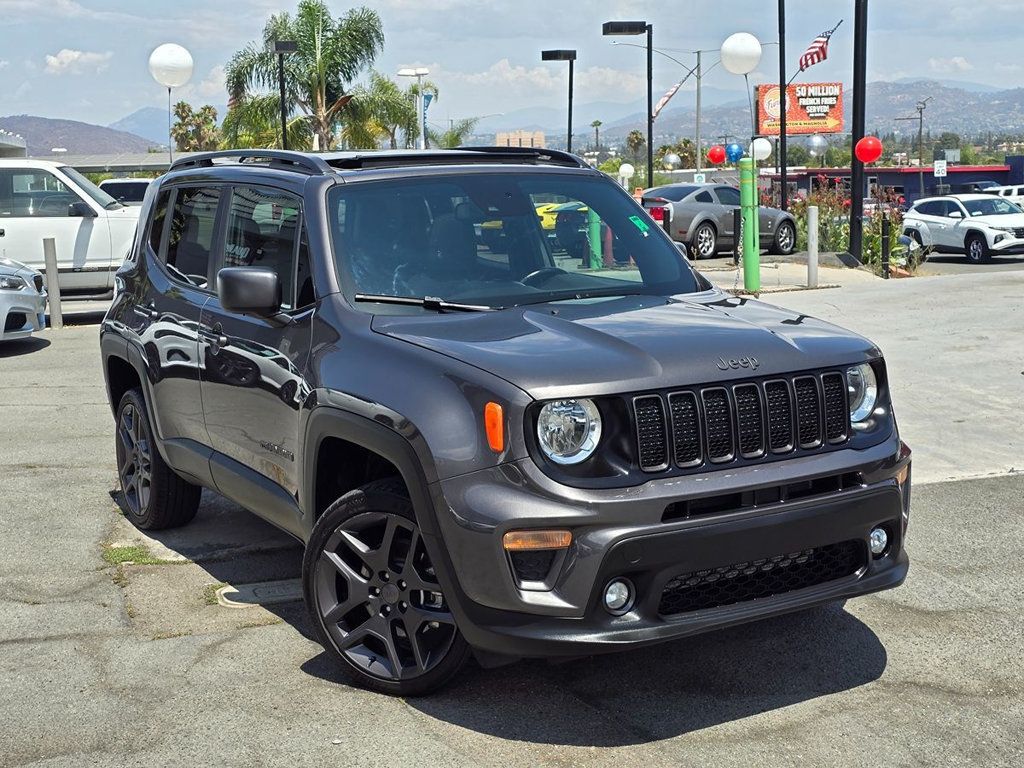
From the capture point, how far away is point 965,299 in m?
16.1

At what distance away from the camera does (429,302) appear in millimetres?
4770

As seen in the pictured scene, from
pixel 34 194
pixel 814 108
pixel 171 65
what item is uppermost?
pixel 814 108

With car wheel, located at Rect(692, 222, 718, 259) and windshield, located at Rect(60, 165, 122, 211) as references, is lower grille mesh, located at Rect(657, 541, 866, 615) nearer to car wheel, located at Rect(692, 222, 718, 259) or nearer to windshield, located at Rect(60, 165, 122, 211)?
windshield, located at Rect(60, 165, 122, 211)

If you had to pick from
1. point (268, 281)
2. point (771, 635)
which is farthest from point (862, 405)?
point (268, 281)

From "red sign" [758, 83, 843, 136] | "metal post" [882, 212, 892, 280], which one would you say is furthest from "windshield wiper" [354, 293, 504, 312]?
"red sign" [758, 83, 843, 136]

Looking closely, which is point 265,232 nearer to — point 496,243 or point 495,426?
point 496,243

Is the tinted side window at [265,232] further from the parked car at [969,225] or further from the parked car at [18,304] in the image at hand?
the parked car at [969,225]

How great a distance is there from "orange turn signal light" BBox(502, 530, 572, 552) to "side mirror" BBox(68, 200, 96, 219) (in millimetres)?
14452

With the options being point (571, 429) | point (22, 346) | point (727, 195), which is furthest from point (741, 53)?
point (571, 429)

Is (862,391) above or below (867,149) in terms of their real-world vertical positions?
below

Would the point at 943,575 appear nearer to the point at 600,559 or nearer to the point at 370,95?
the point at 600,559

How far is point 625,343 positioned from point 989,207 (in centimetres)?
2615

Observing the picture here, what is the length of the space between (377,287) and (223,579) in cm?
183

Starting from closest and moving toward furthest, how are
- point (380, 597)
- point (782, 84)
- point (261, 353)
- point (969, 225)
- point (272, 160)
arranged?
point (380, 597) < point (261, 353) < point (272, 160) < point (969, 225) < point (782, 84)
